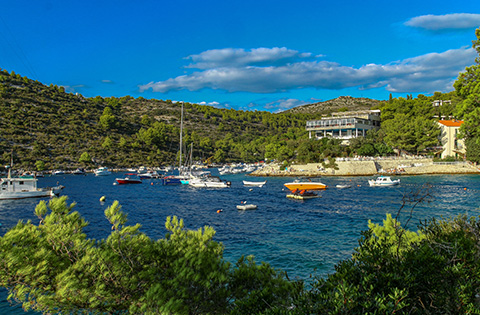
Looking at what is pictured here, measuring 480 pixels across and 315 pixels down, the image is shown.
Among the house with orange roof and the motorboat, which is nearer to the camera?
the motorboat

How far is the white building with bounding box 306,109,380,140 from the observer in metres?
91.0

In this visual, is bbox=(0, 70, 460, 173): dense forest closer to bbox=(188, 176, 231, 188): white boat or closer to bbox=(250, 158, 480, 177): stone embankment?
bbox=(250, 158, 480, 177): stone embankment

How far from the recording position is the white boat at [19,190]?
138 ft

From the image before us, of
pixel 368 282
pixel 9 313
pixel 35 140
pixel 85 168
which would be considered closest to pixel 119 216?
pixel 368 282

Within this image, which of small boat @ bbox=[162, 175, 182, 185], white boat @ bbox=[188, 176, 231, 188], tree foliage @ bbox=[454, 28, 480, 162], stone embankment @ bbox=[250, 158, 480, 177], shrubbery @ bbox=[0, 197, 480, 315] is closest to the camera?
shrubbery @ bbox=[0, 197, 480, 315]

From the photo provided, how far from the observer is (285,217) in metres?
29.5

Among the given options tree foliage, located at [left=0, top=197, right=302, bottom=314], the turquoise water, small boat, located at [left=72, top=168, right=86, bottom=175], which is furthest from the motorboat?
small boat, located at [left=72, top=168, right=86, bottom=175]

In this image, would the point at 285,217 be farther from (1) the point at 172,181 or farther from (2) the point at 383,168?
(2) the point at 383,168

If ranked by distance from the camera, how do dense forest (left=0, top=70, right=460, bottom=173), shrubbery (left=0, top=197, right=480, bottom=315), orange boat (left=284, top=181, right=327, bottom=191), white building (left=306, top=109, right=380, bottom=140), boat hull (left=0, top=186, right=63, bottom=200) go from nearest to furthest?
shrubbery (left=0, top=197, right=480, bottom=315) < boat hull (left=0, top=186, right=63, bottom=200) < orange boat (left=284, top=181, right=327, bottom=191) < dense forest (left=0, top=70, right=460, bottom=173) < white building (left=306, top=109, right=380, bottom=140)

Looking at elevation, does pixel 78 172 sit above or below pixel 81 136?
below

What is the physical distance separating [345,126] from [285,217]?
68305 millimetres

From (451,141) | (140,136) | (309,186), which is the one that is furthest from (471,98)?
(140,136)

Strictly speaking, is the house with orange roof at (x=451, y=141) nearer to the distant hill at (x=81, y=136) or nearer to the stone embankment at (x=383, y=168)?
the stone embankment at (x=383, y=168)

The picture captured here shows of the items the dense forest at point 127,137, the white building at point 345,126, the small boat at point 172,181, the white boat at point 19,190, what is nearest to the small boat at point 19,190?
the white boat at point 19,190
